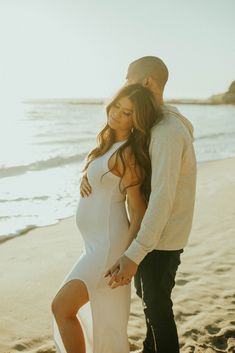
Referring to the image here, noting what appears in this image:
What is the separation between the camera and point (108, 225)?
2.92m

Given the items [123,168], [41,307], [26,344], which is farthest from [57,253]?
[123,168]

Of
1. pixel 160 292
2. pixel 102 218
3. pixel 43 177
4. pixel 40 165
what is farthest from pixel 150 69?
pixel 40 165

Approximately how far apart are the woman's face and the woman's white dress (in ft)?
0.41

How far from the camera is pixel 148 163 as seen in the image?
274cm

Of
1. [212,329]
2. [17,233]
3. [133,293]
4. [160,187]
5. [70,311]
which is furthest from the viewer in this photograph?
[17,233]

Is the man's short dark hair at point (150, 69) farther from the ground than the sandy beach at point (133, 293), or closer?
farther from the ground

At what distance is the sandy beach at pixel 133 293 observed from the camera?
4062mm

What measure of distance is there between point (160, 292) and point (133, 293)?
2.28 metres

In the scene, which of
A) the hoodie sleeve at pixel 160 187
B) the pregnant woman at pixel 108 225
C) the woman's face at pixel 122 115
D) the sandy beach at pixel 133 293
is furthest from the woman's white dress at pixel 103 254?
the sandy beach at pixel 133 293

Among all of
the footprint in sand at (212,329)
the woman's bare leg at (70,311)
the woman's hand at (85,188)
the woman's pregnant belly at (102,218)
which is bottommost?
the footprint in sand at (212,329)

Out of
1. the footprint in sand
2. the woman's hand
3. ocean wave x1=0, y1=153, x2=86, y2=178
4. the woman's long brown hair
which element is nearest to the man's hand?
the woman's long brown hair

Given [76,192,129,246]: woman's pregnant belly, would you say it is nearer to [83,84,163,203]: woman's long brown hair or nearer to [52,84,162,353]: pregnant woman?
[52,84,162,353]: pregnant woman

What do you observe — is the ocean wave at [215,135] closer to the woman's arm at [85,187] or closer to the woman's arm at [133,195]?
the woman's arm at [85,187]

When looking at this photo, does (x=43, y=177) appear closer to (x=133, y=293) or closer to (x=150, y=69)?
(x=133, y=293)
